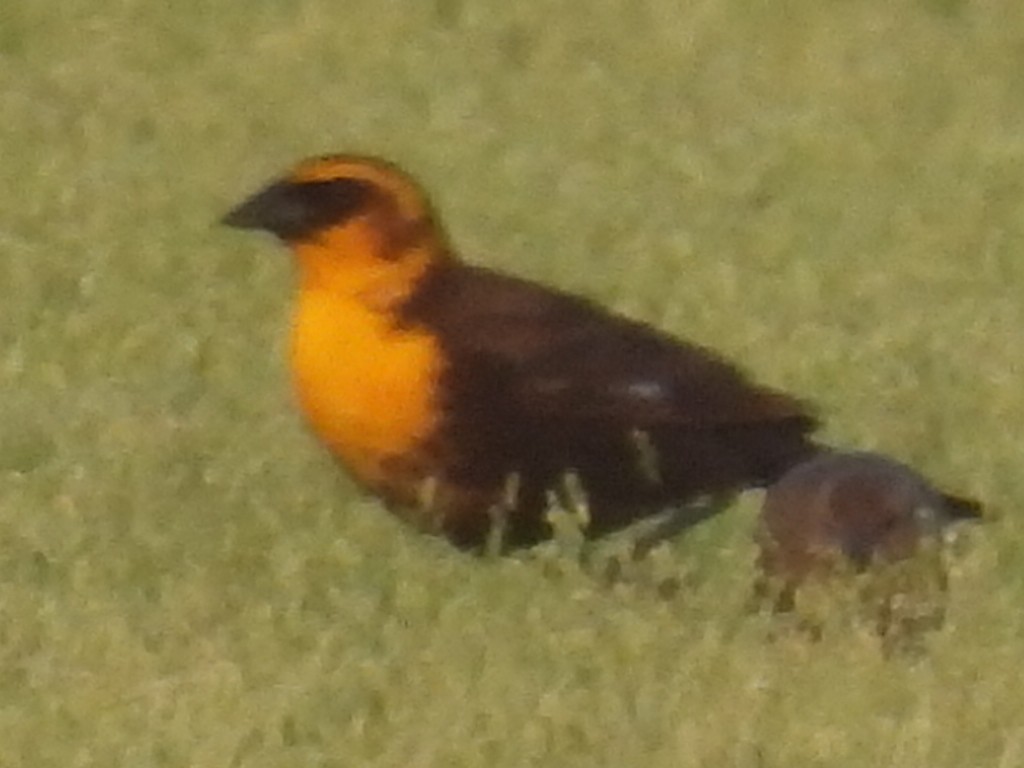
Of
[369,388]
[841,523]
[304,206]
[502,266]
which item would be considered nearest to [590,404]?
[369,388]

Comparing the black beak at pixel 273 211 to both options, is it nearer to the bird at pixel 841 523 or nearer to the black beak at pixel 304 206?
the black beak at pixel 304 206

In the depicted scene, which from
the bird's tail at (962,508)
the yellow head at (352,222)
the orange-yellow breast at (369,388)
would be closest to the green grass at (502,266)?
the bird's tail at (962,508)

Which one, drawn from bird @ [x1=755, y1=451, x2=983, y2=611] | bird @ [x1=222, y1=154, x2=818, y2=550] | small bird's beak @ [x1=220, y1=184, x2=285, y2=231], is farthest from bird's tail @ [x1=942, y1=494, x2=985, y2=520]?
small bird's beak @ [x1=220, y1=184, x2=285, y2=231]

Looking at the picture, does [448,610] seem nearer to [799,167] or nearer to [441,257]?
[441,257]

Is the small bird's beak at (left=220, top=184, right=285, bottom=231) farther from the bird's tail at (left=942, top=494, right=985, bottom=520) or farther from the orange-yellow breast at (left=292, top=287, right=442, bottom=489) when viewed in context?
the bird's tail at (left=942, top=494, right=985, bottom=520)

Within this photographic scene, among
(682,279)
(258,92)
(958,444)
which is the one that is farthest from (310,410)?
(258,92)

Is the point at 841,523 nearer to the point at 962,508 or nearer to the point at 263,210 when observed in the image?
the point at 962,508
